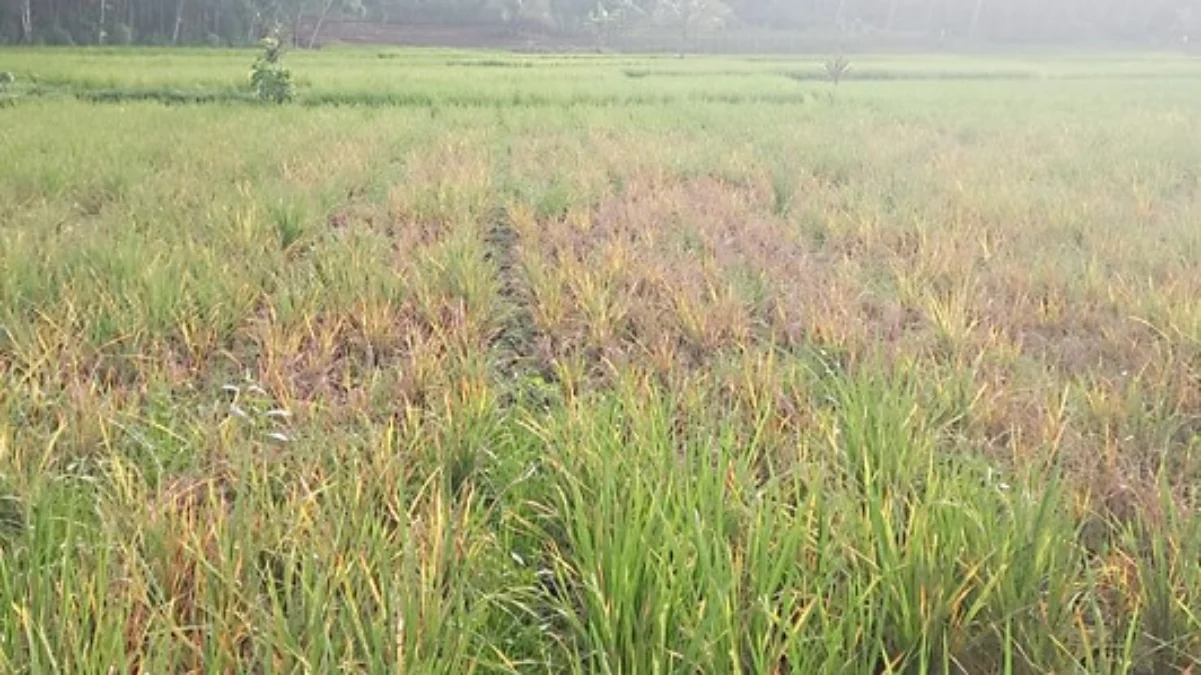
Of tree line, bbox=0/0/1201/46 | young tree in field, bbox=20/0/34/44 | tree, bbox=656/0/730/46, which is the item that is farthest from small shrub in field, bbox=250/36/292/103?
tree, bbox=656/0/730/46

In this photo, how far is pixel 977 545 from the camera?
5.21 feet

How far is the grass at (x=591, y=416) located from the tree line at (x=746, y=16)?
36.0m

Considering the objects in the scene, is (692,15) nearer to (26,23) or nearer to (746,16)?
(746,16)

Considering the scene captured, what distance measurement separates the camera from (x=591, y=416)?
2145 millimetres

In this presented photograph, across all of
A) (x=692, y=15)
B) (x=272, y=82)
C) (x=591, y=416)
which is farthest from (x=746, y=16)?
(x=591, y=416)

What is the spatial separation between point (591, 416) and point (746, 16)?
67927 mm

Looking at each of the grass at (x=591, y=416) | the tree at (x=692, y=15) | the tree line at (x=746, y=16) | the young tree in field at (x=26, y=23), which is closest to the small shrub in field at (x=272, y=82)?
the grass at (x=591, y=416)

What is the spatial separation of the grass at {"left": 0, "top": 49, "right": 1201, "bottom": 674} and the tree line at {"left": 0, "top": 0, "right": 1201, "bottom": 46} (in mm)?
36047

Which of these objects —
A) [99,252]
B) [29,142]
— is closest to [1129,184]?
[99,252]

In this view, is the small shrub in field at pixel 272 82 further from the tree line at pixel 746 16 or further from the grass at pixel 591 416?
the tree line at pixel 746 16

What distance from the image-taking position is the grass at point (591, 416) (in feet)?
4.65

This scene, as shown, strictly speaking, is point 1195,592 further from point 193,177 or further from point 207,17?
point 207,17

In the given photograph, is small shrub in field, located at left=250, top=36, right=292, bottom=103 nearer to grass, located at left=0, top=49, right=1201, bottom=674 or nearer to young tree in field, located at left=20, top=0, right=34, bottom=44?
grass, located at left=0, top=49, right=1201, bottom=674

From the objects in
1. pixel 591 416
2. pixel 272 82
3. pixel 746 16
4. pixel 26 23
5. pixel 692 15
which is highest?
pixel 746 16
